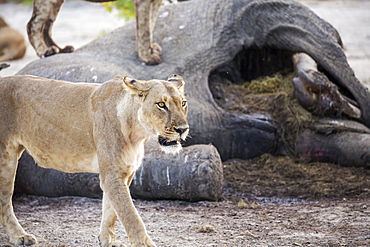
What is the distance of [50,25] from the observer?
6801mm

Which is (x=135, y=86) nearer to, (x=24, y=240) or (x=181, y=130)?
(x=181, y=130)

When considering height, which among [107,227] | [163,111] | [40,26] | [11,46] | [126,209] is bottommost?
[107,227]

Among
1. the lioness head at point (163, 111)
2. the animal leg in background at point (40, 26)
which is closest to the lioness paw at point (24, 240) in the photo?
the lioness head at point (163, 111)

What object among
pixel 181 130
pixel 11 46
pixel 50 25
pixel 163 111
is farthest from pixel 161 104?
pixel 11 46

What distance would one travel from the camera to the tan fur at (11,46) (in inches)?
472

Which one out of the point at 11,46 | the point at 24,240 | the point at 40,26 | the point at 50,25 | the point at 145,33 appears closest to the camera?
the point at 24,240

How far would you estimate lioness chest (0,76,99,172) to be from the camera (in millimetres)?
3705

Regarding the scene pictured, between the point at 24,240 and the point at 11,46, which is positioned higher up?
the point at 11,46

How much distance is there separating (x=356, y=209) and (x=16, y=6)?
16967mm

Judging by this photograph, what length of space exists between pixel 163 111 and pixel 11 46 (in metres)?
9.68

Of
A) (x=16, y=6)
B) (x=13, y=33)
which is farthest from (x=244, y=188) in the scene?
(x=16, y=6)

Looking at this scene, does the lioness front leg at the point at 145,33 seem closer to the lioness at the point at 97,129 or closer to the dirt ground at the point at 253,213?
the dirt ground at the point at 253,213

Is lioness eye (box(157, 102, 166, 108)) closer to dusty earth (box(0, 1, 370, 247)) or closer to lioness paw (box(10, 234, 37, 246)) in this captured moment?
dusty earth (box(0, 1, 370, 247))

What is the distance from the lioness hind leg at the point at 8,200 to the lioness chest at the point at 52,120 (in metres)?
0.12
